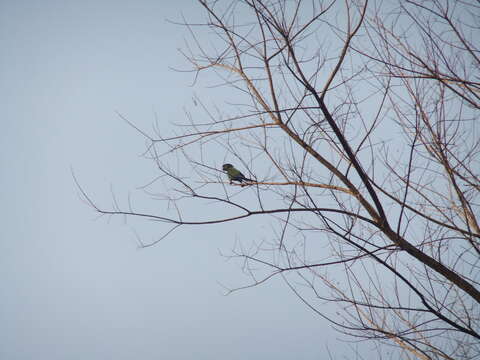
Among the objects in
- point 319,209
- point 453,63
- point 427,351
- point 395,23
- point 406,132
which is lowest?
point 427,351

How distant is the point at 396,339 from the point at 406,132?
4.36ft

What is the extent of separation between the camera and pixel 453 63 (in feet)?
7.46

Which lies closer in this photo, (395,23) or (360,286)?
(360,286)

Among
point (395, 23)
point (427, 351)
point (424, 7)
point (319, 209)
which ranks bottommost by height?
point (427, 351)

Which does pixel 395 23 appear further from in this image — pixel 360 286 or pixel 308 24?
pixel 360 286

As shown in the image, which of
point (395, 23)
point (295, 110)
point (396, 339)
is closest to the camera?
point (295, 110)

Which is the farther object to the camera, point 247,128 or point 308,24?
point 247,128

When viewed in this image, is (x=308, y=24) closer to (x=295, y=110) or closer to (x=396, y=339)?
(x=295, y=110)

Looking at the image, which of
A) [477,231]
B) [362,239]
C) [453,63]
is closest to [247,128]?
[362,239]

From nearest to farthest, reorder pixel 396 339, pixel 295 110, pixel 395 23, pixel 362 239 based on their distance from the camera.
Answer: pixel 362 239 → pixel 295 110 → pixel 396 339 → pixel 395 23

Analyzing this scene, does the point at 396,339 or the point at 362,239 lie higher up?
the point at 362,239

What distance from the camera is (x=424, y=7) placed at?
2098 mm

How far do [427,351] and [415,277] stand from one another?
47 cm

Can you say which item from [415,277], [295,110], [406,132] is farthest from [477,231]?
[295,110]
